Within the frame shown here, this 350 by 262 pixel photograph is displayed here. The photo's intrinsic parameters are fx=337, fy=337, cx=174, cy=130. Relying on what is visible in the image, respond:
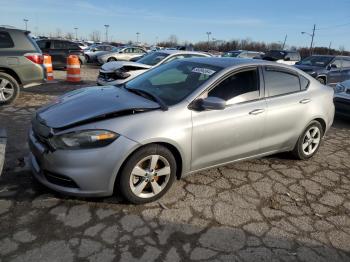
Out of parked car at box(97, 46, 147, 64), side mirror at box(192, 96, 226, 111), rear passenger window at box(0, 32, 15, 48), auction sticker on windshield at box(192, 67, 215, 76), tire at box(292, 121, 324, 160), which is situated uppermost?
rear passenger window at box(0, 32, 15, 48)

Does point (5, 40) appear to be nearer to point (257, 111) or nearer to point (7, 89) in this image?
point (7, 89)

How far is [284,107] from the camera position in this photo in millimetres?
4547

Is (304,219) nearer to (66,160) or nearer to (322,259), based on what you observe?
(322,259)

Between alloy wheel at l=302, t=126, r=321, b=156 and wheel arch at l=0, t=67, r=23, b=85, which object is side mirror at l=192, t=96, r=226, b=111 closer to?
alloy wheel at l=302, t=126, r=321, b=156

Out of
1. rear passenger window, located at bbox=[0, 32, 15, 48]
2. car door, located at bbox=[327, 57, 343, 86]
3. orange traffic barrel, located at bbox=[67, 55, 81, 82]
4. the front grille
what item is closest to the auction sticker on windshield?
the front grille

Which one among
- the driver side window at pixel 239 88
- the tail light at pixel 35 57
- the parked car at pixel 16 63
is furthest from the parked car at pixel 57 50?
the driver side window at pixel 239 88

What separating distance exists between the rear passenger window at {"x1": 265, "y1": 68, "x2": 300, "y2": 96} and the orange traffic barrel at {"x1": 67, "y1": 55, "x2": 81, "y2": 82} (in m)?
8.41

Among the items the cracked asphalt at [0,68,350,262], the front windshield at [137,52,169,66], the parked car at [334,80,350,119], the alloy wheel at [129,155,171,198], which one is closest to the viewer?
the cracked asphalt at [0,68,350,262]

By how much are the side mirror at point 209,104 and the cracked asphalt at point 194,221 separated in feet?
3.35

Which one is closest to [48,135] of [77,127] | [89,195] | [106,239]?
[77,127]

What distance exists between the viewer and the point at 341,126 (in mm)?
7746

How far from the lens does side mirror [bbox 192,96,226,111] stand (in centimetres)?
368

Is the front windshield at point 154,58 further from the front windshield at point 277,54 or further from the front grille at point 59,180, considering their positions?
the front windshield at point 277,54

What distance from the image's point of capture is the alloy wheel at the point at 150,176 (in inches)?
137
